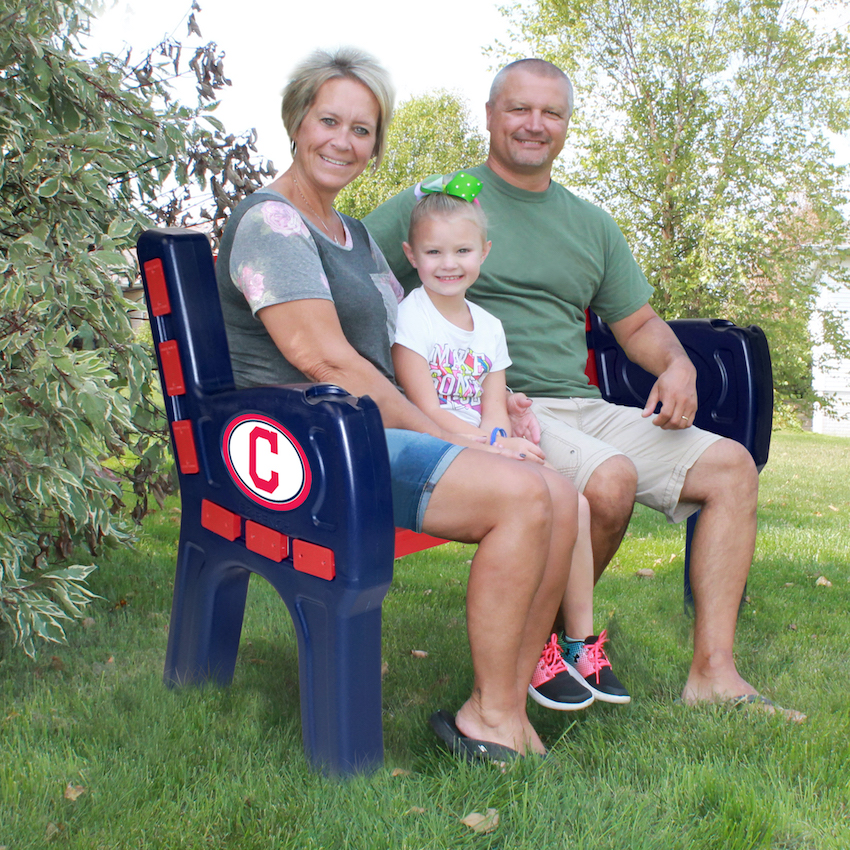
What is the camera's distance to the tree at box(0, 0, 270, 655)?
2.20 m

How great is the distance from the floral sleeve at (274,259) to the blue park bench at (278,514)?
0.12 meters

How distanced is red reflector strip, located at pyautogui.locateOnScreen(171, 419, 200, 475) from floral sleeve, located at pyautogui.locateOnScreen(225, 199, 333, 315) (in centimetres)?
35

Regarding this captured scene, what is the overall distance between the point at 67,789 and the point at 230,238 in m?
1.30

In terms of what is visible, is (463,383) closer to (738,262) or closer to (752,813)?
(752,813)

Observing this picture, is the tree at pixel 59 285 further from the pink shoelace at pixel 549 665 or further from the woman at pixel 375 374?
the pink shoelace at pixel 549 665

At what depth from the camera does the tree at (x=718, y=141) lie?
1955 centimetres

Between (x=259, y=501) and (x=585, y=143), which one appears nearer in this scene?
(x=259, y=501)

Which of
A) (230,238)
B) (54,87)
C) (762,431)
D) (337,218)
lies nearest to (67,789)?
(230,238)

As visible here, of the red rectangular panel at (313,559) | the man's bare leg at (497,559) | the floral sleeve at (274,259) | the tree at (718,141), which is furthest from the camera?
the tree at (718,141)

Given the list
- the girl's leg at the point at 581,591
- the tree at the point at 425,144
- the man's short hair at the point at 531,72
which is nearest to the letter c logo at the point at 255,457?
the girl's leg at the point at 581,591

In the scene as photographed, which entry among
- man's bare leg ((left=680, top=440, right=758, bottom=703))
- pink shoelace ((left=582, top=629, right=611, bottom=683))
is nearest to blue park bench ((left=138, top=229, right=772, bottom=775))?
pink shoelace ((left=582, top=629, right=611, bottom=683))

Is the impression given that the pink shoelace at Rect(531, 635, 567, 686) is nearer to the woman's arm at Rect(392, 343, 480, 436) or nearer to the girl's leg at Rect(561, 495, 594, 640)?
the girl's leg at Rect(561, 495, 594, 640)

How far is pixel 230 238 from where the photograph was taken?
7.02ft

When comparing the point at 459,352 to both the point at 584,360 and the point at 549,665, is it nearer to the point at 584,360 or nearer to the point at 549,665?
the point at 584,360
